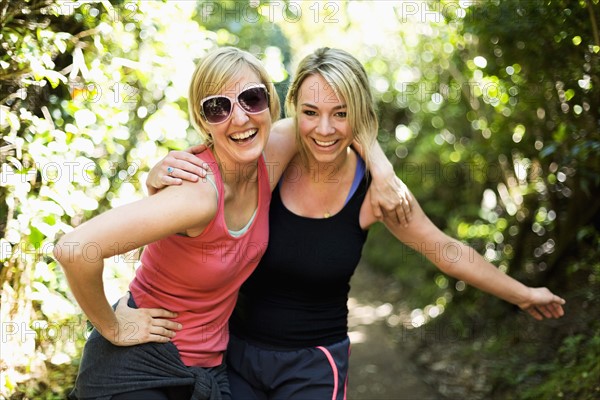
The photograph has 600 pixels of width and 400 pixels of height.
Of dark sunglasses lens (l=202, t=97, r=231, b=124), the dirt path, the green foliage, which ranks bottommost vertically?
the dirt path

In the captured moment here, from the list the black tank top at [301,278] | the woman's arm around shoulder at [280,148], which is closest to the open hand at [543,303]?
the black tank top at [301,278]

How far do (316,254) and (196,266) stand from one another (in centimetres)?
60

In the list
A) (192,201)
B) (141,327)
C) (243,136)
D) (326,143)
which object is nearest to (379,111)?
(326,143)

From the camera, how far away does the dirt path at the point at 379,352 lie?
5.21 meters

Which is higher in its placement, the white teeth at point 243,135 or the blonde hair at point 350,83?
the blonde hair at point 350,83

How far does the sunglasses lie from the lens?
3012 millimetres

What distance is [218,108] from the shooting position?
302 cm

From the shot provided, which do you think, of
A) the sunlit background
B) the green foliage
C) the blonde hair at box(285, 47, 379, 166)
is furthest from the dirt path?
the blonde hair at box(285, 47, 379, 166)

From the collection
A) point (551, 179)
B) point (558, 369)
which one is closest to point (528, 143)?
point (551, 179)

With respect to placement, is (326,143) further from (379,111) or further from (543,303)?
(379,111)

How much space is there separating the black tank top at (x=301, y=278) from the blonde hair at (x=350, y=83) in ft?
0.98

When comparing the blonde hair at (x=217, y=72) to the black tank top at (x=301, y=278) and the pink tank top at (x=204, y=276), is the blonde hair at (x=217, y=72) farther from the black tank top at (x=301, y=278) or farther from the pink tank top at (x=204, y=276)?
the black tank top at (x=301, y=278)

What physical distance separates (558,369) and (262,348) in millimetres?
2067

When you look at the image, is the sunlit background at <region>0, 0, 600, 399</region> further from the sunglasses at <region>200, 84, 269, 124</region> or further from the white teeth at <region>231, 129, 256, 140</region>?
the white teeth at <region>231, 129, 256, 140</region>
